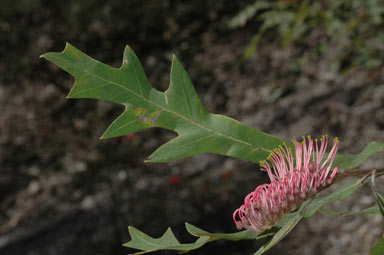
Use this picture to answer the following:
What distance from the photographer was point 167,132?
10.3 ft

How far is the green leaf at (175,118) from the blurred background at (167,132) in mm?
1113

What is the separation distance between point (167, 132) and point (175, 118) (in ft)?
8.27

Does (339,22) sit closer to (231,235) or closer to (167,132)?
(167,132)

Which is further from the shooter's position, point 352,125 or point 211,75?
point 211,75

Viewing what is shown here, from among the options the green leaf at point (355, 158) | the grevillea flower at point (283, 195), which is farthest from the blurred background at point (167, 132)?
the grevillea flower at point (283, 195)

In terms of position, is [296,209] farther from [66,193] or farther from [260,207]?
[66,193]

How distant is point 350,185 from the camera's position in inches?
23.2

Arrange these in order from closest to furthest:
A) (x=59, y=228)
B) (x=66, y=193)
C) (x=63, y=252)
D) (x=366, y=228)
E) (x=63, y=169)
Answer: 1. (x=366, y=228)
2. (x=63, y=252)
3. (x=59, y=228)
4. (x=66, y=193)
5. (x=63, y=169)

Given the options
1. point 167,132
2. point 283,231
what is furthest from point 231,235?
point 167,132

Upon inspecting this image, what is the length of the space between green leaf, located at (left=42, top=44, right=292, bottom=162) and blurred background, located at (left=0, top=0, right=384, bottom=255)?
3.65 ft

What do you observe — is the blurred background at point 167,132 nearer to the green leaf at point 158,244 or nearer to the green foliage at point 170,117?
the green foliage at point 170,117

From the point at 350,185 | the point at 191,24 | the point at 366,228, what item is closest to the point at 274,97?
the point at 366,228

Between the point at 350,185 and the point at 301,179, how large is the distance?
0.33 feet

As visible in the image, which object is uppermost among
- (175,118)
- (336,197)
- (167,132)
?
(167,132)
